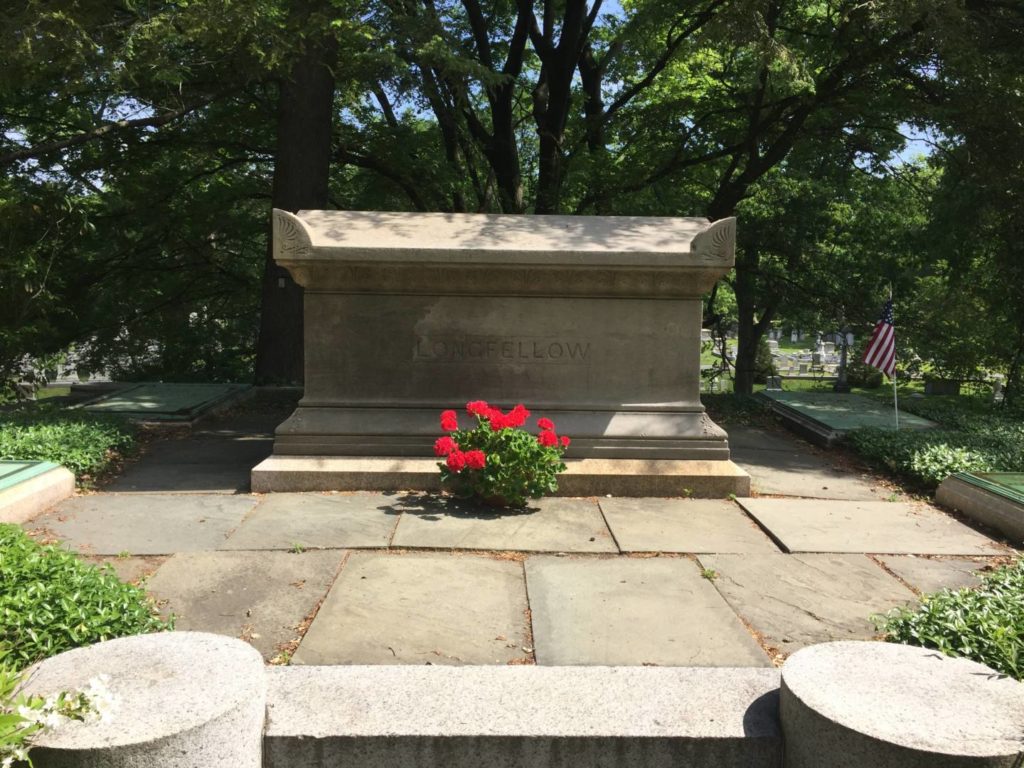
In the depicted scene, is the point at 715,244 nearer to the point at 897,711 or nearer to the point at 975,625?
the point at 975,625

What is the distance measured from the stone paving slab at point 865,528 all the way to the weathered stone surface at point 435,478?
0.31m

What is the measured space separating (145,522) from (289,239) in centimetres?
244

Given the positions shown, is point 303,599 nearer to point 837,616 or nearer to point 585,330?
point 837,616

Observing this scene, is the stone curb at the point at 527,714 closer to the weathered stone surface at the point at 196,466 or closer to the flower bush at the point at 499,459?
the flower bush at the point at 499,459

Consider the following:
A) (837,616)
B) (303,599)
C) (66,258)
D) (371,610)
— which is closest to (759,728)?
(837,616)

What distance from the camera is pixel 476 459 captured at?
18.6 ft

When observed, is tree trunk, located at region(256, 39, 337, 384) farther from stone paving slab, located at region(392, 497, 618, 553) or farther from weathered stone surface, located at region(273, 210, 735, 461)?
stone paving slab, located at region(392, 497, 618, 553)

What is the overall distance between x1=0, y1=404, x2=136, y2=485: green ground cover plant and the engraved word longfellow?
9.27ft

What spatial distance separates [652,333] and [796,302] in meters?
11.7

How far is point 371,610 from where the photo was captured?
401 cm

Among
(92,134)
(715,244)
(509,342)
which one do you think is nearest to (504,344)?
(509,342)

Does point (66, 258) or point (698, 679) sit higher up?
point (66, 258)

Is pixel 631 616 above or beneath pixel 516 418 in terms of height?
beneath

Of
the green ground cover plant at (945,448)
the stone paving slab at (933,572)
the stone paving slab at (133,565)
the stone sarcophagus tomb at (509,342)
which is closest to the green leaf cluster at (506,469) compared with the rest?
the stone sarcophagus tomb at (509,342)
